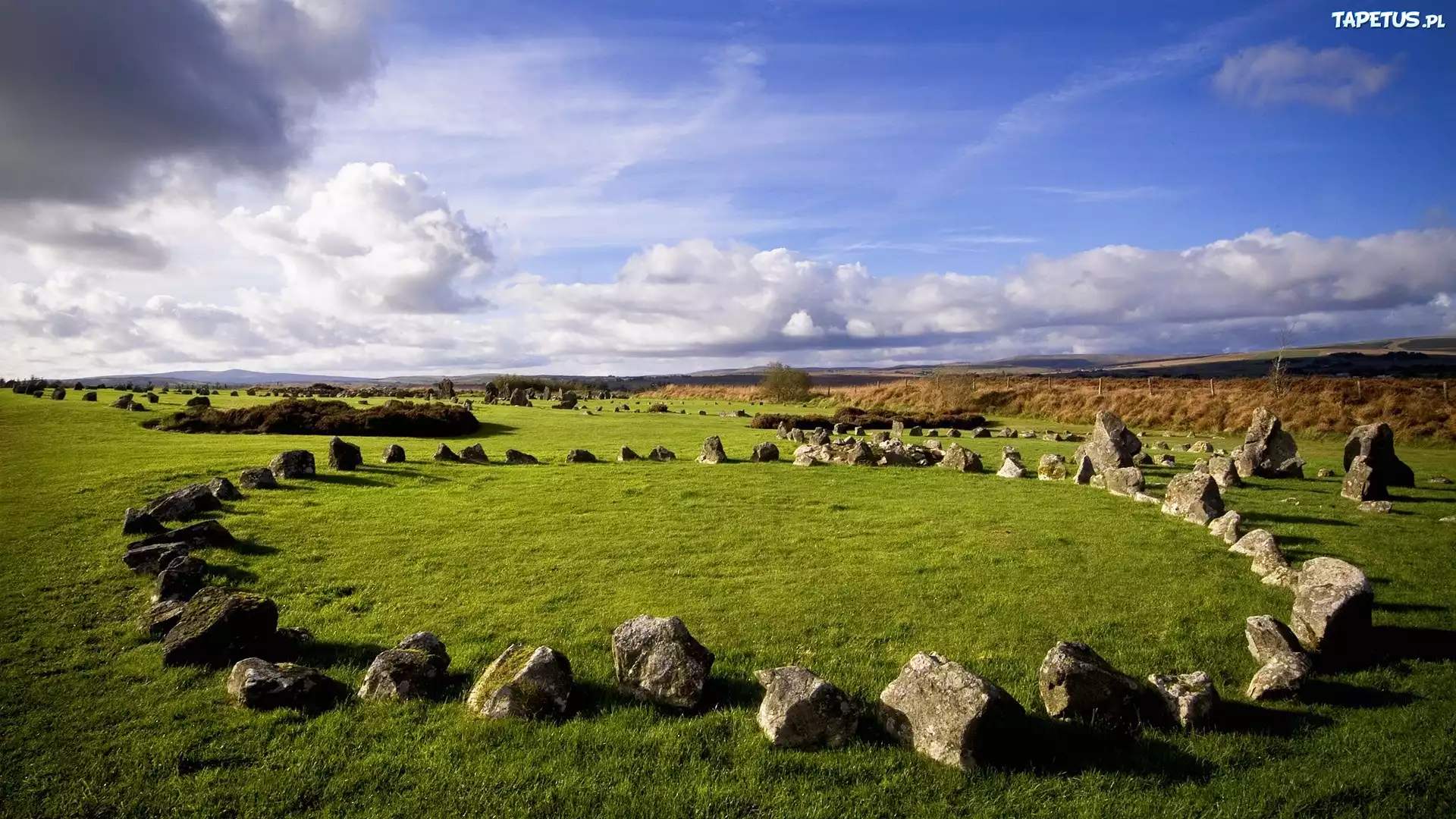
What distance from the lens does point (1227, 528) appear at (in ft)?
50.0

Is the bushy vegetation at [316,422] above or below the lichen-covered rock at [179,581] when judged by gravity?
above

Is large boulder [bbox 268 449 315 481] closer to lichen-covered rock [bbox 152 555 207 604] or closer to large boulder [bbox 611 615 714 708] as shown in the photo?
lichen-covered rock [bbox 152 555 207 604]

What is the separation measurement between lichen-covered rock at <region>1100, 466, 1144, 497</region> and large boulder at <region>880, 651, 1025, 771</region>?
1576cm

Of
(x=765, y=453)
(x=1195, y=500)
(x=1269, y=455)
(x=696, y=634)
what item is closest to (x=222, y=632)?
(x=696, y=634)

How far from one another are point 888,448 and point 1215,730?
784 inches

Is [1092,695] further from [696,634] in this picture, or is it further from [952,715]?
[696,634]

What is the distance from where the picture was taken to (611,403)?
231 feet

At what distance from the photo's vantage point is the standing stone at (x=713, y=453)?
89.5ft

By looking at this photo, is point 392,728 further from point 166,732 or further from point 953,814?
point 953,814

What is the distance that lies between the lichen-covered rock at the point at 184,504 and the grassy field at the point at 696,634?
2.25ft

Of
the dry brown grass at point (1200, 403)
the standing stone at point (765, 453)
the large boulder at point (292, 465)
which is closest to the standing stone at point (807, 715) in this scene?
the large boulder at point (292, 465)

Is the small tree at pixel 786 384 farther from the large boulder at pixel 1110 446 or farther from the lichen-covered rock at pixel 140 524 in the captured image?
the lichen-covered rock at pixel 140 524

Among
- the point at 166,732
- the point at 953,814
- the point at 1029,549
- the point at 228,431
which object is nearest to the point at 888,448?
the point at 1029,549

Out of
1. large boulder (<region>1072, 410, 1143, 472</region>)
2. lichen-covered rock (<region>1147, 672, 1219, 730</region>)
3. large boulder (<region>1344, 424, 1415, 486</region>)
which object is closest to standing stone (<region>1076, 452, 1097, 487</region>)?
large boulder (<region>1072, 410, 1143, 472</region>)
